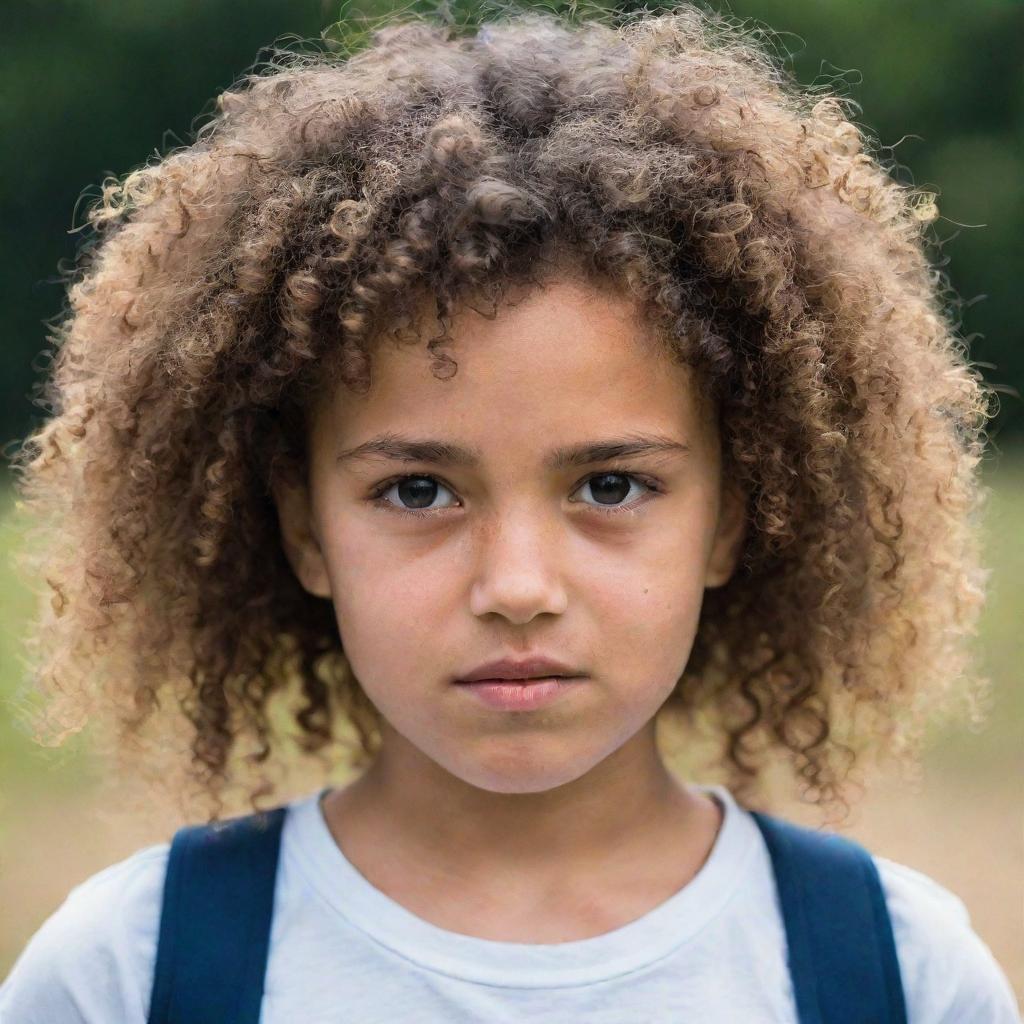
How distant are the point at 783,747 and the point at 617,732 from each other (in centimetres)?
55

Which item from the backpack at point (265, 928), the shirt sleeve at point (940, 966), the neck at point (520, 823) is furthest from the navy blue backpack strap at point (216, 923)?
the shirt sleeve at point (940, 966)

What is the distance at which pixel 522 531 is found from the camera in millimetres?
1650

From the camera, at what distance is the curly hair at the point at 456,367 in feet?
5.81

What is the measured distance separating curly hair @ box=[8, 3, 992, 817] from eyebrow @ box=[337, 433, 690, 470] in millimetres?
89

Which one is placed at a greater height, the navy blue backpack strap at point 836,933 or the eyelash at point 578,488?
the eyelash at point 578,488

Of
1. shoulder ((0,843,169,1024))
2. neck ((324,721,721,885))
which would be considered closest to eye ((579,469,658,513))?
neck ((324,721,721,885))

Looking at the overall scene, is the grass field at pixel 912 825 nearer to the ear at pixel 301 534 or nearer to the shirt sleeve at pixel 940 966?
the shirt sleeve at pixel 940 966

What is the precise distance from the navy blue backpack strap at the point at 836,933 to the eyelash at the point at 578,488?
1.71 ft

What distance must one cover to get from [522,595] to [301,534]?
1.47 ft

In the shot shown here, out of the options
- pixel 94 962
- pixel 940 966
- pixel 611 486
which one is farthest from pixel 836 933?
pixel 94 962

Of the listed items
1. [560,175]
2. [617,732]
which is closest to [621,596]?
[617,732]

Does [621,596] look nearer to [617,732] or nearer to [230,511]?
[617,732]

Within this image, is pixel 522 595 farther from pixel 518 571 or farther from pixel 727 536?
pixel 727 536

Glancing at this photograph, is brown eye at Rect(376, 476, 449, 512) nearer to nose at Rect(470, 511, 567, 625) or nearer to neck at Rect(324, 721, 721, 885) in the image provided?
nose at Rect(470, 511, 567, 625)
